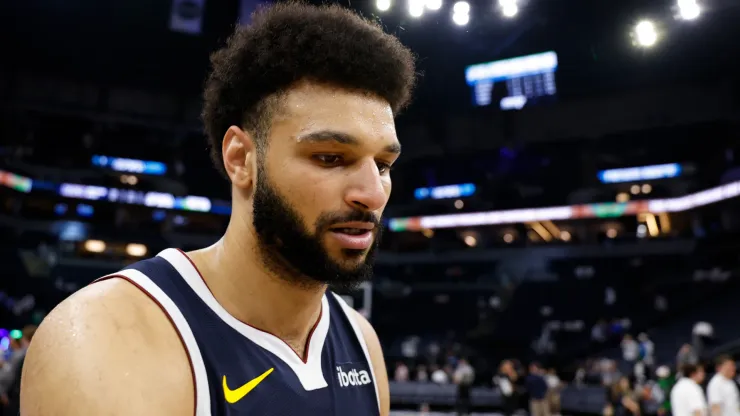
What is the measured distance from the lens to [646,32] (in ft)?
35.7

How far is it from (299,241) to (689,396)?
6.81 metres

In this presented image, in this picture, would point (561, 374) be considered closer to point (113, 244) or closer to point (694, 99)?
point (694, 99)

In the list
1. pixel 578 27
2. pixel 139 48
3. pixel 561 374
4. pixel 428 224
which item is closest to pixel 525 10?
pixel 578 27

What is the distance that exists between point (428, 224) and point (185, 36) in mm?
14536

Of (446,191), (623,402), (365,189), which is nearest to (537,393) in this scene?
(623,402)

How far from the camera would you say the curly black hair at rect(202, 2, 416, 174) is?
1.36 m

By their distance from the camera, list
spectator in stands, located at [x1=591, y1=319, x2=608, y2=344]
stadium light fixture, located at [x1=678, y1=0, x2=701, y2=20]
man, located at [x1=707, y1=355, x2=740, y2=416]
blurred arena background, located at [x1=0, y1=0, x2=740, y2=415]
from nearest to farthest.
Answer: man, located at [x1=707, y1=355, x2=740, y2=416] → stadium light fixture, located at [x1=678, y1=0, x2=701, y2=20] → blurred arena background, located at [x1=0, y1=0, x2=740, y2=415] → spectator in stands, located at [x1=591, y1=319, x2=608, y2=344]

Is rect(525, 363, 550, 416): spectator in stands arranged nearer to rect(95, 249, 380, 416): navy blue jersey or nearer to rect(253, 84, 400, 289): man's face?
rect(95, 249, 380, 416): navy blue jersey

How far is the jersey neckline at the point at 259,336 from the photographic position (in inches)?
53.6

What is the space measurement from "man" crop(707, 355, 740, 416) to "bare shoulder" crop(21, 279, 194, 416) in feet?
23.3

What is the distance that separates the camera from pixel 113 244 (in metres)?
27.3

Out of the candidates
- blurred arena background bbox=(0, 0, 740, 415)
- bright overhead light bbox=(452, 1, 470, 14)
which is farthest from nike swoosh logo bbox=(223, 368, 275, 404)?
blurred arena background bbox=(0, 0, 740, 415)

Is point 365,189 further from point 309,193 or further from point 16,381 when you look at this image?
point 16,381

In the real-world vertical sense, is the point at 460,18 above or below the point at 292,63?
above
